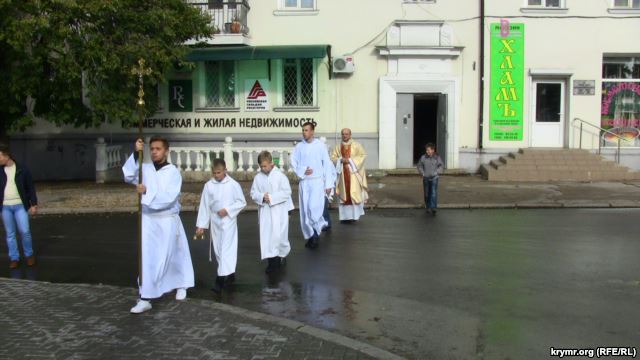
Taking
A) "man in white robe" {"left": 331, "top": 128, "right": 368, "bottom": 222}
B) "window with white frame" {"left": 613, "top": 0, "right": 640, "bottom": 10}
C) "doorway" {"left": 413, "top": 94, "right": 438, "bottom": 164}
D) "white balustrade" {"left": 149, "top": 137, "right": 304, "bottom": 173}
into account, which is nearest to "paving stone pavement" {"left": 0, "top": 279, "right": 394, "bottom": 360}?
"man in white robe" {"left": 331, "top": 128, "right": 368, "bottom": 222}

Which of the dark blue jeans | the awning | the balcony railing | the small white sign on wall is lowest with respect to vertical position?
the dark blue jeans

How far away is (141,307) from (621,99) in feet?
58.0

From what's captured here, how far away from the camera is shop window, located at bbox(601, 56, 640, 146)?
64.5 feet

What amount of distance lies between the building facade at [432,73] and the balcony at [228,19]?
3 cm

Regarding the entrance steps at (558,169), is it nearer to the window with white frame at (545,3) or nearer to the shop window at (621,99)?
the shop window at (621,99)

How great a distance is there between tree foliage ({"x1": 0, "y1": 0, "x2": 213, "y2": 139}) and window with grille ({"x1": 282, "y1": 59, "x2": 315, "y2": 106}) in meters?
4.03

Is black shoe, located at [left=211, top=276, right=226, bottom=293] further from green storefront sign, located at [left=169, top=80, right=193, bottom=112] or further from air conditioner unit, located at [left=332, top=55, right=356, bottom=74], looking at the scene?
green storefront sign, located at [left=169, top=80, right=193, bottom=112]

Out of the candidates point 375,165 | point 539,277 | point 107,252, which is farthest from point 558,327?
point 375,165

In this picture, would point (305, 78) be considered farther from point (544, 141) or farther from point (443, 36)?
point (544, 141)

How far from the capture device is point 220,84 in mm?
20328

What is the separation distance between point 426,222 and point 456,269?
3859 millimetres

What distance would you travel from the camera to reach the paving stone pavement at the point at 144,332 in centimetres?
507

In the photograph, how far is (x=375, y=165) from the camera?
19812mm

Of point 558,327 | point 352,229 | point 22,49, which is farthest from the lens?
point 22,49
